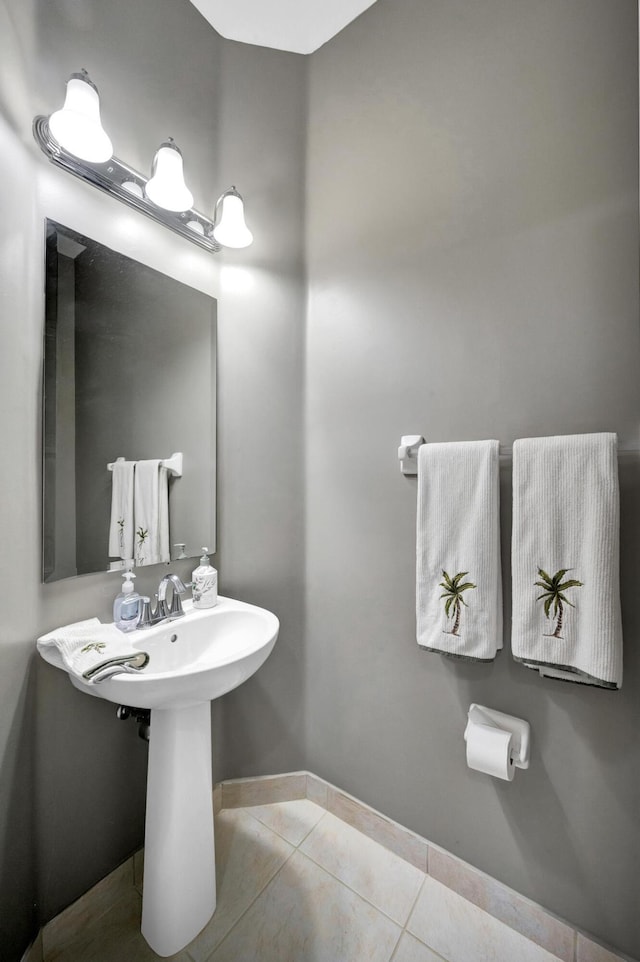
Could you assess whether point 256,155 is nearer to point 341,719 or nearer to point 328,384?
point 328,384

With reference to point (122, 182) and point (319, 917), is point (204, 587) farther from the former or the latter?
point (122, 182)

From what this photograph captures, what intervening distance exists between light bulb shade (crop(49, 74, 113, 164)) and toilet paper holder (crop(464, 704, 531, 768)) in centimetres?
174

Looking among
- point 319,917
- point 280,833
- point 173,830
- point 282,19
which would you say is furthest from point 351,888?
point 282,19

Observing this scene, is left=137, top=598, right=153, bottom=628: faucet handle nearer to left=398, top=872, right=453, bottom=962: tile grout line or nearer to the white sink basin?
the white sink basin

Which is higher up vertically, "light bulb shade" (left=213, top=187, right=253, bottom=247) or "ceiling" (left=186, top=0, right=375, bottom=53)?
"ceiling" (left=186, top=0, right=375, bottom=53)

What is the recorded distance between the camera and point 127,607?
3.66 feet

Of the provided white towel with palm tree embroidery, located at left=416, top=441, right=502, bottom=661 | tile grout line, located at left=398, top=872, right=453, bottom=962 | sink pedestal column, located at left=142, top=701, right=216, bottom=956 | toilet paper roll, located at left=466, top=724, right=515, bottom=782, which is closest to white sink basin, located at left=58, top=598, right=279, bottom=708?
sink pedestal column, located at left=142, top=701, right=216, bottom=956

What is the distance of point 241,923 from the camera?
3.61 feet

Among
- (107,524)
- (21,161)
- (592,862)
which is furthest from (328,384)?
(592,862)

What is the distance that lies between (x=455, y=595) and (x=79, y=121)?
147 cm

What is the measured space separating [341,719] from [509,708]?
59cm

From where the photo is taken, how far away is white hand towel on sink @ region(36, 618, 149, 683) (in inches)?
33.5

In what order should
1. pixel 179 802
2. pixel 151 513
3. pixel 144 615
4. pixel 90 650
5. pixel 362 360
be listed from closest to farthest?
pixel 90 650 < pixel 179 802 < pixel 144 615 < pixel 151 513 < pixel 362 360

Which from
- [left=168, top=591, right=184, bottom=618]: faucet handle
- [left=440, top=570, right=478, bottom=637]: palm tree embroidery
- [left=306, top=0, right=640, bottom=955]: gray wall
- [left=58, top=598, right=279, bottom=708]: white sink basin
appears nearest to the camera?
[left=58, top=598, right=279, bottom=708]: white sink basin
